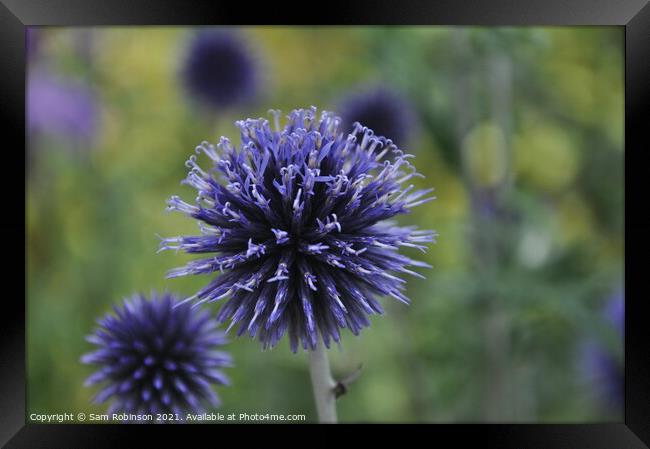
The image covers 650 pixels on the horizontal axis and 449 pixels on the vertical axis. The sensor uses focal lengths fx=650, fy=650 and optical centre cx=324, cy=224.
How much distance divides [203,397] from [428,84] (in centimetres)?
139

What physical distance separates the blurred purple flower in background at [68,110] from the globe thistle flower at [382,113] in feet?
3.35

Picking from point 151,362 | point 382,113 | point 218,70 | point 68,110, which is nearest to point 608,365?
point 382,113

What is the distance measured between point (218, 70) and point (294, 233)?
151 centimetres

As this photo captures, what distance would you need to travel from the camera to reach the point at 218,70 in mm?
2646

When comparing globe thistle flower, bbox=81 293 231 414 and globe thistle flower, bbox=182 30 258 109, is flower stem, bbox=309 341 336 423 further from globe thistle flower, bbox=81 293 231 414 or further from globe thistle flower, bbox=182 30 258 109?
globe thistle flower, bbox=182 30 258 109

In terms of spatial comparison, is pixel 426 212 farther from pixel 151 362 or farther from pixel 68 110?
pixel 68 110

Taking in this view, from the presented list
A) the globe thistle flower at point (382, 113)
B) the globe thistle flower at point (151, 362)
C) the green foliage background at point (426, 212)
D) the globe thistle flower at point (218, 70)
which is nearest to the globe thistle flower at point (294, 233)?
the globe thistle flower at point (151, 362)

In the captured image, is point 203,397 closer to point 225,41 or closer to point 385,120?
point 385,120

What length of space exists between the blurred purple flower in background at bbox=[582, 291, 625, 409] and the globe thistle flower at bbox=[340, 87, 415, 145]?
2.91 feet

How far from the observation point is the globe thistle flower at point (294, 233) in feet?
4.25

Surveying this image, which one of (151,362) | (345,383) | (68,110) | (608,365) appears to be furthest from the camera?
(68,110)

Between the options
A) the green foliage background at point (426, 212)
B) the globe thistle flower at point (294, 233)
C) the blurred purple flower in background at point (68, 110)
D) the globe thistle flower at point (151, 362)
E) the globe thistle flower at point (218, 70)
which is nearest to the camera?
the globe thistle flower at point (294, 233)

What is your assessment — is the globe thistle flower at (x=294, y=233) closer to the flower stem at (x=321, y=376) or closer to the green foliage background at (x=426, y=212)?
the flower stem at (x=321, y=376)

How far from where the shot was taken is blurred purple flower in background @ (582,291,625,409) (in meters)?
1.99
